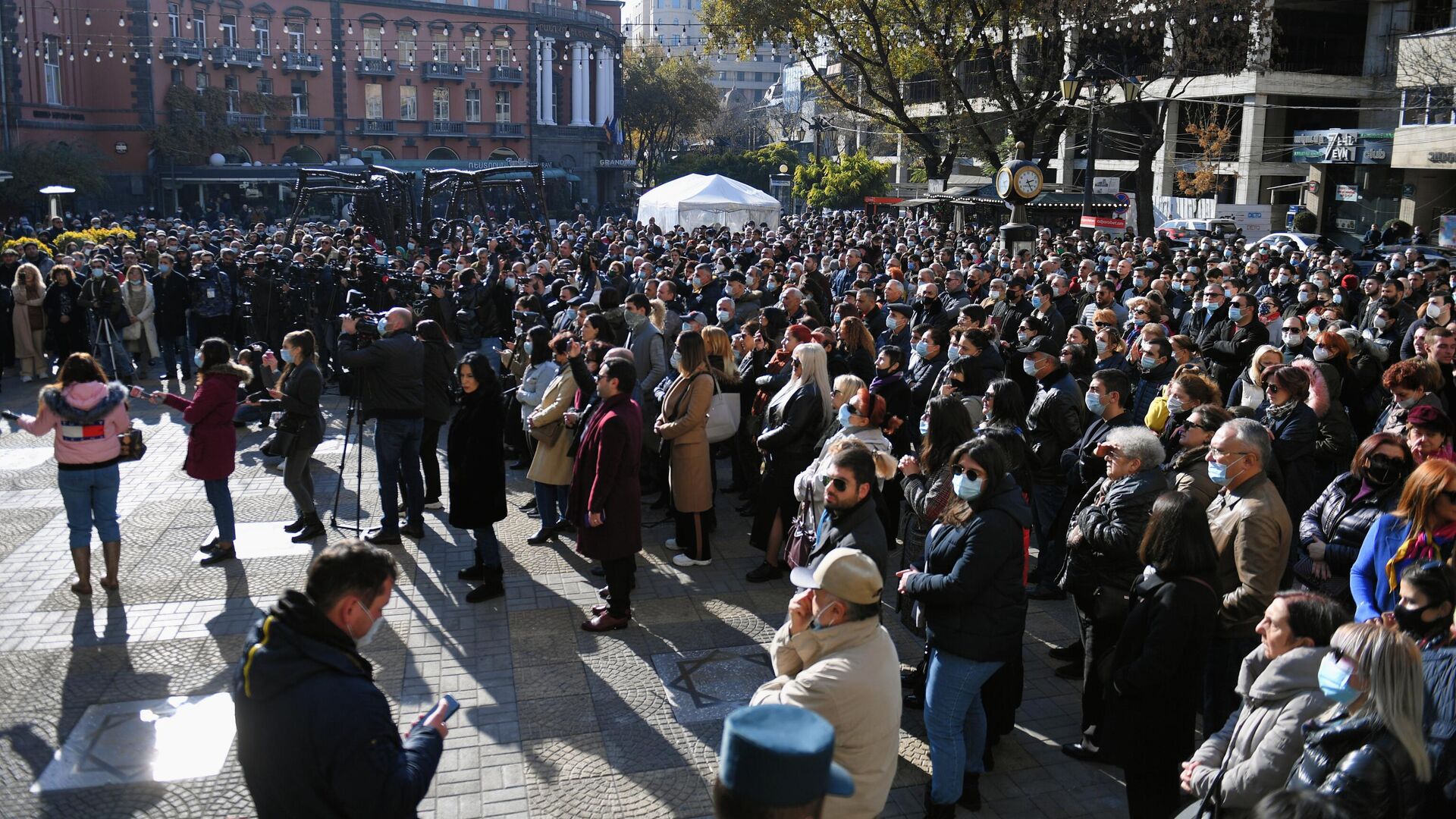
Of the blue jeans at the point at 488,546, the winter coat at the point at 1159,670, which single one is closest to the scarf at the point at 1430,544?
the winter coat at the point at 1159,670

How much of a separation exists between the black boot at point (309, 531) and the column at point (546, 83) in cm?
6488

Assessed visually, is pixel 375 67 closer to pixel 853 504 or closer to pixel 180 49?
pixel 180 49

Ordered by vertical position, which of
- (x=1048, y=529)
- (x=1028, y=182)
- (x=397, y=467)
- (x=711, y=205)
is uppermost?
(x=1028, y=182)

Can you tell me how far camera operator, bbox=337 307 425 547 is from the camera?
26.6 ft

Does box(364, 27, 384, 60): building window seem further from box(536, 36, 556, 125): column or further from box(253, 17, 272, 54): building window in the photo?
box(536, 36, 556, 125): column

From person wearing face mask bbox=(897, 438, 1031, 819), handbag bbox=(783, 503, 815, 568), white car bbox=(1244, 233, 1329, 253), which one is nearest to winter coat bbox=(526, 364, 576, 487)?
handbag bbox=(783, 503, 815, 568)

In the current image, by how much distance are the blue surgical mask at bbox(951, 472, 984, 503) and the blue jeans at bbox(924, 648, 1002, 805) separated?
664 millimetres

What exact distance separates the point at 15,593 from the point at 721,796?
6.88m

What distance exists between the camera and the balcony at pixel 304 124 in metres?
60.2

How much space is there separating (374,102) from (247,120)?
8.71 meters

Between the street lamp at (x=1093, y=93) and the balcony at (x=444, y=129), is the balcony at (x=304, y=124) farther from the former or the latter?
the street lamp at (x=1093, y=93)

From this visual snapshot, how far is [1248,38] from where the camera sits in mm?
22812

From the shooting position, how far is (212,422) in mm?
7828

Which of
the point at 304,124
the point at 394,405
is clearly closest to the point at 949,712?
the point at 394,405
